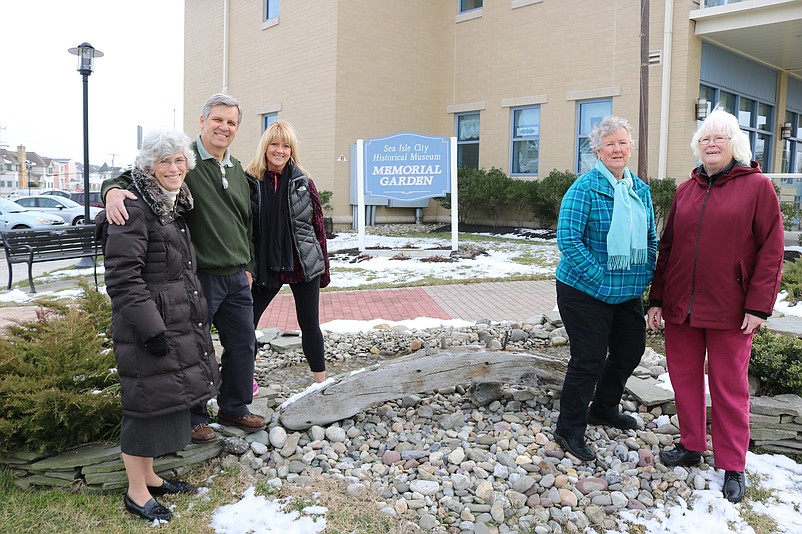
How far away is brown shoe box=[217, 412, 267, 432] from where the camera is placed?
3576 millimetres

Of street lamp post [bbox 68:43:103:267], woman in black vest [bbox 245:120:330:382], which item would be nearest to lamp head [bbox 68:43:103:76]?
street lamp post [bbox 68:43:103:267]

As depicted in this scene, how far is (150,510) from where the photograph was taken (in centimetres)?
284

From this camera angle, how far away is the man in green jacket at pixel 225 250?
3.31 meters

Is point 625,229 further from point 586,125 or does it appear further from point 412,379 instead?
point 586,125

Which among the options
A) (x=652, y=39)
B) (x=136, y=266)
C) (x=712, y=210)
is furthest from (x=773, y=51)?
(x=136, y=266)

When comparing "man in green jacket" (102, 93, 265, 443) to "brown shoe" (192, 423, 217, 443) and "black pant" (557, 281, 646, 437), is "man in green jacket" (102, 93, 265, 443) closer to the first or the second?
"brown shoe" (192, 423, 217, 443)

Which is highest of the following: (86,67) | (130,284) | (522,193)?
(86,67)

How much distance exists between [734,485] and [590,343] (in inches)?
37.3

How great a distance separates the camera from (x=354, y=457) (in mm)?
3527

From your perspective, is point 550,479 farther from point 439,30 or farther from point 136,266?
point 439,30

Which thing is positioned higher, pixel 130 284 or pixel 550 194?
pixel 550 194

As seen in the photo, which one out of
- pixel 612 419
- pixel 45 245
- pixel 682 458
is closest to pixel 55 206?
pixel 45 245

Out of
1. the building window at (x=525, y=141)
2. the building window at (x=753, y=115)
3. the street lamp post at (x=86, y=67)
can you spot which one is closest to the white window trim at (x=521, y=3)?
the building window at (x=525, y=141)

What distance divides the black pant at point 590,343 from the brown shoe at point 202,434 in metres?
1.88
